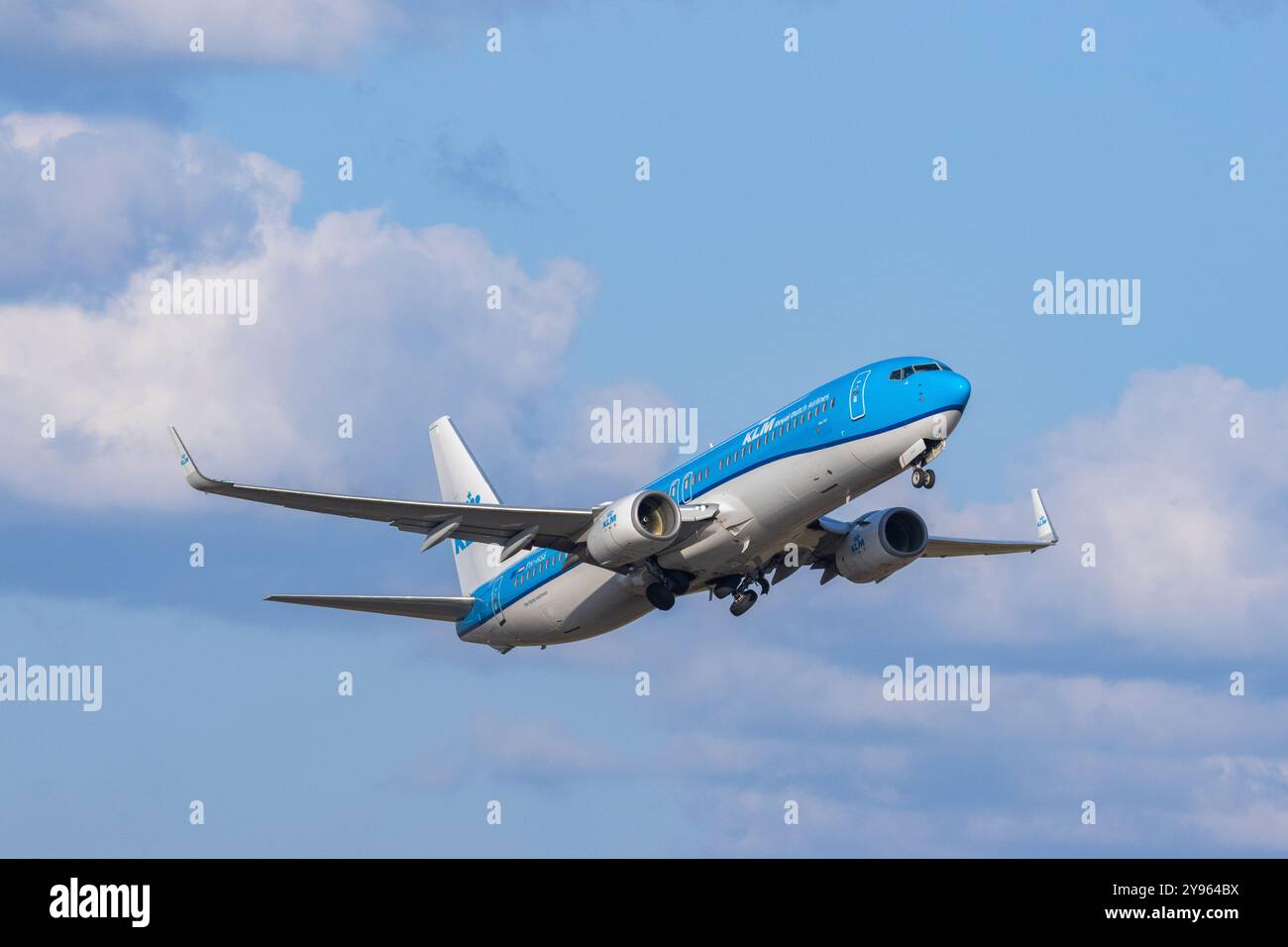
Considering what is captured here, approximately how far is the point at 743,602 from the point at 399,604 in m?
13.3

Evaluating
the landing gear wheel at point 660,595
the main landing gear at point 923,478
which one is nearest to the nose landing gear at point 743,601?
the landing gear wheel at point 660,595

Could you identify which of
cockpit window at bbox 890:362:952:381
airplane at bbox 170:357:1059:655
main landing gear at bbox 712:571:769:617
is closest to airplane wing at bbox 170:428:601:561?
airplane at bbox 170:357:1059:655

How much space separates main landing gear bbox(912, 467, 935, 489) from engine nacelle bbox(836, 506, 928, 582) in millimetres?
10098

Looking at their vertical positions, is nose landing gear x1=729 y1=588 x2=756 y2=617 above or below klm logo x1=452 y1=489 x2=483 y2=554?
below

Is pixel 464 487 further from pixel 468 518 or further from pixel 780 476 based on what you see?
pixel 780 476

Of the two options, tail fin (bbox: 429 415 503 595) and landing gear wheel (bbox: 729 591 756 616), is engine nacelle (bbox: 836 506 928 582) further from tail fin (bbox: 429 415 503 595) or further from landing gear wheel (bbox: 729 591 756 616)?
tail fin (bbox: 429 415 503 595)

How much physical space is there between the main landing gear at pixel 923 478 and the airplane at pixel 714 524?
2.1 inches

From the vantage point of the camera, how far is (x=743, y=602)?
66750 millimetres

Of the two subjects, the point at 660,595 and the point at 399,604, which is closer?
the point at 660,595

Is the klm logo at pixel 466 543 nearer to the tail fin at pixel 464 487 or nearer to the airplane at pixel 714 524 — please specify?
the tail fin at pixel 464 487

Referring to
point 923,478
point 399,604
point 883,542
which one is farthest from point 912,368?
point 399,604

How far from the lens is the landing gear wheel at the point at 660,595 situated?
6481cm

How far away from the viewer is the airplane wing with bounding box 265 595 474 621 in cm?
6825

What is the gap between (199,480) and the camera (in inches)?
2247
